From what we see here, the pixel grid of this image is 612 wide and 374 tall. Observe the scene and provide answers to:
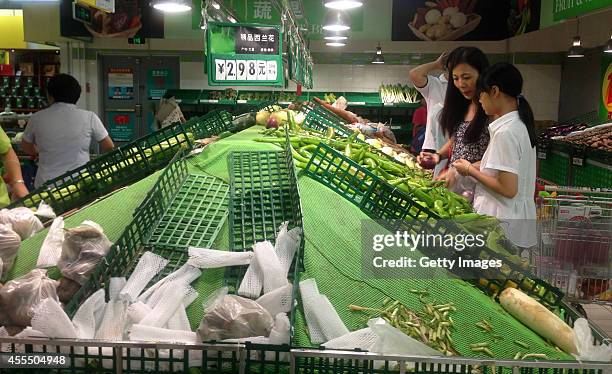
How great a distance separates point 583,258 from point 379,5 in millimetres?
8828

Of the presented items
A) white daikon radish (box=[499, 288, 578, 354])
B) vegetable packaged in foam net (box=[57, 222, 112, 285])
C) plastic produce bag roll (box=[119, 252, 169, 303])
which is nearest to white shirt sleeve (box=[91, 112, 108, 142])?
vegetable packaged in foam net (box=[57, 222, 112, 285])

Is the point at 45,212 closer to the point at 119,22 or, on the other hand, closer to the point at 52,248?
the point at 52,248

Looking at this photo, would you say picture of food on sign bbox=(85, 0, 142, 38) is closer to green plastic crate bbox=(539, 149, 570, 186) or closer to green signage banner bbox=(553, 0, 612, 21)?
green plastic crate bbox=(539, 149, 570, 186)

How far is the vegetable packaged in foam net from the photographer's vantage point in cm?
199

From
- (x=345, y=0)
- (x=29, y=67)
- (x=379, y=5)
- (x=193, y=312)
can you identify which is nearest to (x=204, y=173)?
(x=193, y=312)

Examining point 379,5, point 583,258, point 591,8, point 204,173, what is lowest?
point 583,258

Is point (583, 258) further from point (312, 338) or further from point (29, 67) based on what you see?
point (29, 67)

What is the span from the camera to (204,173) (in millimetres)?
2713

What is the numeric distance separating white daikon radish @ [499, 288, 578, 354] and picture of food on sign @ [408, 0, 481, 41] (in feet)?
30.9

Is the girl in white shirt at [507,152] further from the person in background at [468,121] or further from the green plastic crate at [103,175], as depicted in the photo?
the green plastic crate at [103,175]

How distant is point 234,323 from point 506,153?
5.86 feet

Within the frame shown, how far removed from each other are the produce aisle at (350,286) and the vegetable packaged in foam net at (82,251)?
214mm

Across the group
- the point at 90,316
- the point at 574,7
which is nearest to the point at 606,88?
the point at 574,7

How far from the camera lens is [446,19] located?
35.3 feet
